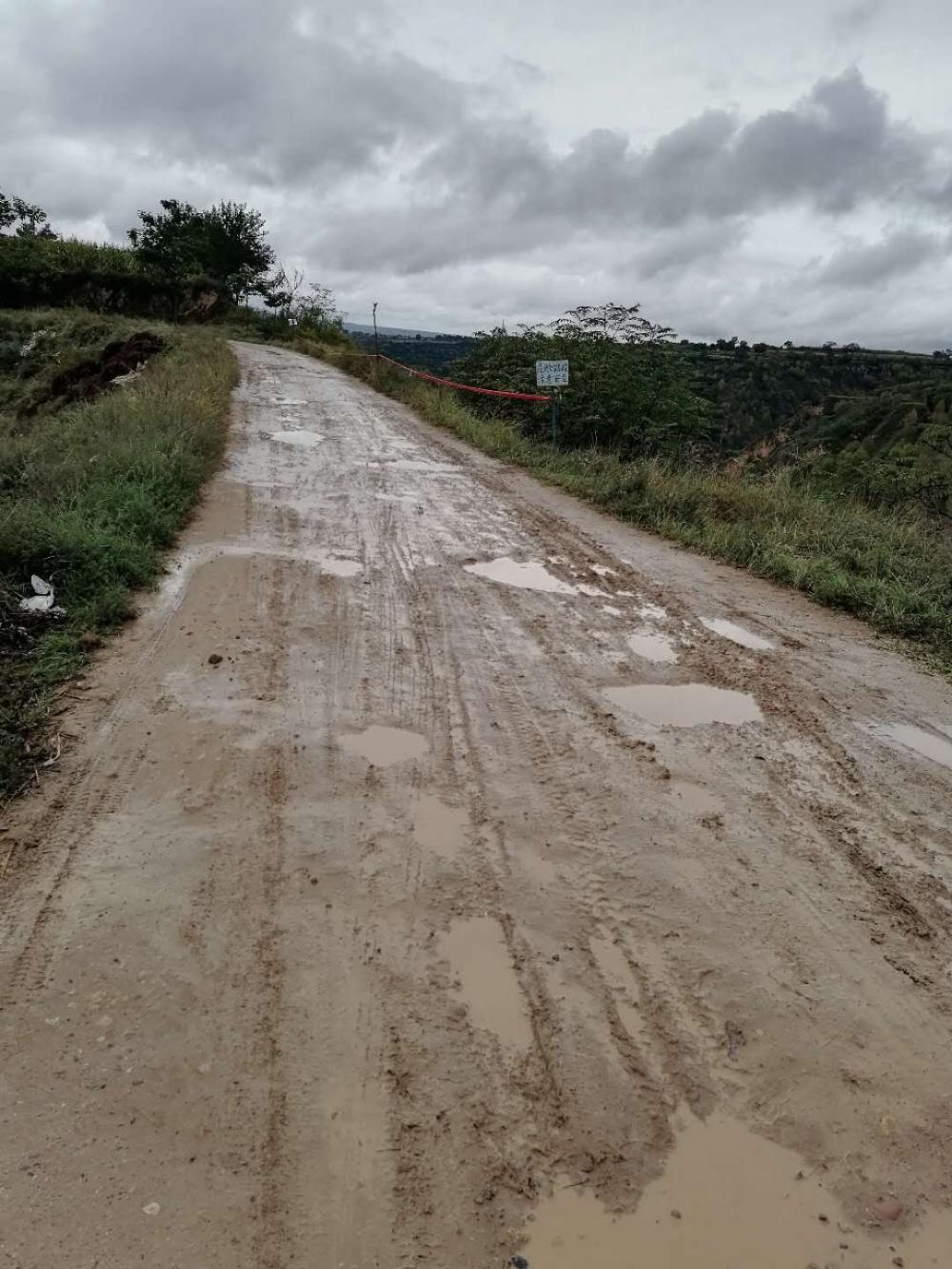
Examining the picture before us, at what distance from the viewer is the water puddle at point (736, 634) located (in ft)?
16.6

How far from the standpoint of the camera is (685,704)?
13.8 feet

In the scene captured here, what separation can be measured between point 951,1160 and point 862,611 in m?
4.36

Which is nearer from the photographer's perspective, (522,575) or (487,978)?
(487,978)

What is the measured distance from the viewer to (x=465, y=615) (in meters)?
5.15

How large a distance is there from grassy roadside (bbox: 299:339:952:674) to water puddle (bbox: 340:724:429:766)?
354 centimetres

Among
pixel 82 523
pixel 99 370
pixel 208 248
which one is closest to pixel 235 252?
pixel 208 248

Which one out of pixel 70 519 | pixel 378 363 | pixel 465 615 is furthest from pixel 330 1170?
pixel 378 363

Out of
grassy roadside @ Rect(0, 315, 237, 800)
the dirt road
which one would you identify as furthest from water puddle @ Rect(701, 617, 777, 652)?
grassy roadside @ Rect(0, 315, 237, 800)

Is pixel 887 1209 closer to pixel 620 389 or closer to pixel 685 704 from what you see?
pixel 685 704

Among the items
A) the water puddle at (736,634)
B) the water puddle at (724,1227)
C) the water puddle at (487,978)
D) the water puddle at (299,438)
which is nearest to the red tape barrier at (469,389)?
the water puddle at (299,438)

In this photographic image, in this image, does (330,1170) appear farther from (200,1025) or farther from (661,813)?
(661,813)

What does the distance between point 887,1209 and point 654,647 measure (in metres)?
3.32

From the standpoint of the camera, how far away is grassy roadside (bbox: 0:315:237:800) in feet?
13.0

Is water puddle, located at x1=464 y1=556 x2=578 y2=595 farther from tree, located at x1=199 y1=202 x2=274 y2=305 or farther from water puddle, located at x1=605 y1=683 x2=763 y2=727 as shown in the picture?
tree, located at x1=199 y1=202 x2=274 y2=305
